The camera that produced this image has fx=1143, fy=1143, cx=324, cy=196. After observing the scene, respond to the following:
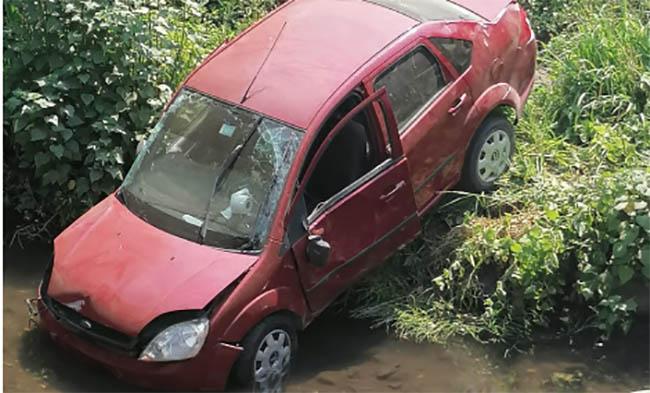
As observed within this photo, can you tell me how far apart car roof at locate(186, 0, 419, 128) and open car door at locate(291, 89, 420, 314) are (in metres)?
0.30

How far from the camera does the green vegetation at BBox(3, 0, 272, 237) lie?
8.49m

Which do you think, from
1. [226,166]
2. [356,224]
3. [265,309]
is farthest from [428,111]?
[265,309]

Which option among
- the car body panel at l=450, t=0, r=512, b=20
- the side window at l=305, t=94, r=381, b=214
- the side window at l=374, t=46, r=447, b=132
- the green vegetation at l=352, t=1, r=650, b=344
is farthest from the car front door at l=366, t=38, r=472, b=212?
the car body panel at l=450, t=0, r=512, b=20

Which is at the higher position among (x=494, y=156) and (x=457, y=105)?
(x=457, y=105)

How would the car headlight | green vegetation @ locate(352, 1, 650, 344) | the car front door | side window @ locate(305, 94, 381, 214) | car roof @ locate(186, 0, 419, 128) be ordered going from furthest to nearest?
1. the car front door
2. green vegetation @ locate(352, 1, 650, 344)
3. side window @ locate(305, 94, 381, 214)
4. car roof @ locate(186, 0, 419, 128)
5. the car headlight

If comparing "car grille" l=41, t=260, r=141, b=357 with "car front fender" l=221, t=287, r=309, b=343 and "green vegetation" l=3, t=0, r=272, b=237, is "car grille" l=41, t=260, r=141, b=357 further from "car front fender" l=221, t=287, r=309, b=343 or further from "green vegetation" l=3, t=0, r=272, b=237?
"green vegetation" l=3, t=0, r=272, b=237

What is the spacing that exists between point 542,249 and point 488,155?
3.40 ft

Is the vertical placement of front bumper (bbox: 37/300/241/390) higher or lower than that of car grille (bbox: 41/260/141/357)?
lower

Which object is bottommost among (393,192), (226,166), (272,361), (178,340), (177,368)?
(272,361)

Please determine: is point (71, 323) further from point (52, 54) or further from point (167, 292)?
point (52, 54)

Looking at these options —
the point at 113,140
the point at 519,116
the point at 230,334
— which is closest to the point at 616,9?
the point at 519,116

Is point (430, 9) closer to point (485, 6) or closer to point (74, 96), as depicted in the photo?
point (485, 6)

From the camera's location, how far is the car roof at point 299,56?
24.2 feet

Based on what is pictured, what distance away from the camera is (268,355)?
275 inches
